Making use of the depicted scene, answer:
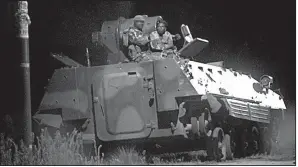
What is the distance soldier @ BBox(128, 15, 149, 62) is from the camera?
14.1m

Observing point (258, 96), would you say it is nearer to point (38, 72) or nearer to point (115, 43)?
point (115, 43)

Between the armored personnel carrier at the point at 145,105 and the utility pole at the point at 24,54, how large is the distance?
1.61 metres

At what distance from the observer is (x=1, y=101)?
48.4ft

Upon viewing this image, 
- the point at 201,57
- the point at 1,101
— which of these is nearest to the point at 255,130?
the point at 201,57

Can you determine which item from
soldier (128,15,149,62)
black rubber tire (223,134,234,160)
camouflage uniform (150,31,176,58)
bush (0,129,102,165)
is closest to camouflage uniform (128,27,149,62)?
soldier (128,15,149,62)

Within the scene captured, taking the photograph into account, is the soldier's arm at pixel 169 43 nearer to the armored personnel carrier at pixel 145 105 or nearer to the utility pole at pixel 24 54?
the armored personnel carrier at pixel 145 105

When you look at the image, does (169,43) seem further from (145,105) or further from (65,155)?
(65,155)

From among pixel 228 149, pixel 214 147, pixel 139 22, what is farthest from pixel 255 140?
pixel 139 22

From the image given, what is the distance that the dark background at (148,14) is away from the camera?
1412 cm

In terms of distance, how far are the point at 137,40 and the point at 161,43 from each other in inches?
18.0

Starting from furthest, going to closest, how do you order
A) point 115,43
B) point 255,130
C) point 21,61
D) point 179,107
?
1. point 255,130
2. point 115,43
3. point 179,107
4. point 21,61

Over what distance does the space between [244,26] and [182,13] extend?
145cm

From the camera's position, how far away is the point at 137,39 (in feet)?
46.7

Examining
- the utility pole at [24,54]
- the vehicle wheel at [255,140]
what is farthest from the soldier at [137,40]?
the vehicle wheel at [255,140]
